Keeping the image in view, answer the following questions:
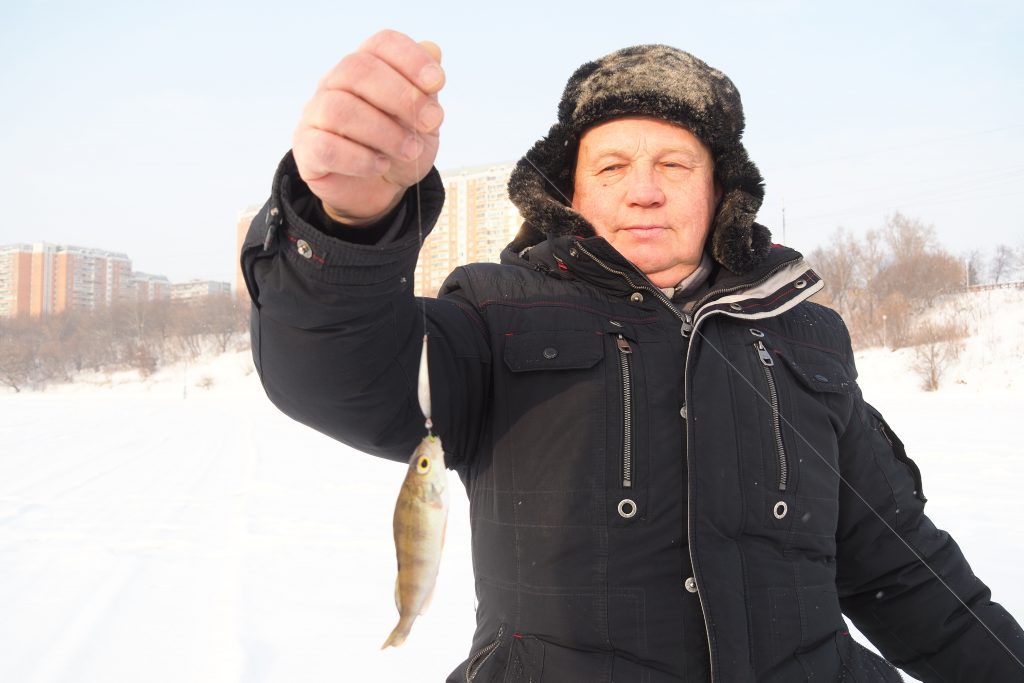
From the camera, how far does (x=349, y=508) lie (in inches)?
314

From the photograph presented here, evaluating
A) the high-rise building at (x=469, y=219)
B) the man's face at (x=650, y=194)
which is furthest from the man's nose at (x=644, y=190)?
the high-rise building at (x=469, y=219)

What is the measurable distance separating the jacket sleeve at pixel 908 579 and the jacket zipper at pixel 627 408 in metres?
0.92

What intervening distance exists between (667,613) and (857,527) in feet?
3.40

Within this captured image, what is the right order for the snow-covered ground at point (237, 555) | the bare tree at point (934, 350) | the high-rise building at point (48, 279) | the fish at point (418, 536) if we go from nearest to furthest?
the fish at point (418, 536) → the snow-covered ground at point (237, 555) → the bare tree at point (934, 350) → the high-rise building at point (48, 279)

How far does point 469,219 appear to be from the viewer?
5223 millimetres

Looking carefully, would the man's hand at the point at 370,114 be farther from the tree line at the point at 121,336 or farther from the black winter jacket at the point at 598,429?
the tree line at the point at 121,336

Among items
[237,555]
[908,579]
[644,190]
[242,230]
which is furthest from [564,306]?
[242,230]

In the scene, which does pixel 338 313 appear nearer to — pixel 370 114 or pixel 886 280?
pixel 370 114

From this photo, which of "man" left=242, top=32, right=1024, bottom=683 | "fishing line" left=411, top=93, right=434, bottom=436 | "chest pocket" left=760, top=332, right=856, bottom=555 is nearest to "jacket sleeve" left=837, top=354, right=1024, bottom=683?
"man" left=242, top=32, right=1024, bottom=683

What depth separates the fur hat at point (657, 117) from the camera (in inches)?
92.0

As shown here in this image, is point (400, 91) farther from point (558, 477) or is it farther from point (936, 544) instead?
point (936, 544)

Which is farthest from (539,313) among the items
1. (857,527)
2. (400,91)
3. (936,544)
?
(936,544)

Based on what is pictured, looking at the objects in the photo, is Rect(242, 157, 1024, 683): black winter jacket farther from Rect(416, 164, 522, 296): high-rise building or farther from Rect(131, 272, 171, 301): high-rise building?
Rect(131, 272, 171, 301): high-rise building

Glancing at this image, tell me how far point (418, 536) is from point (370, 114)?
0.85 meters
